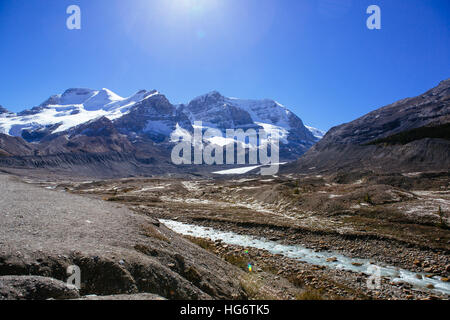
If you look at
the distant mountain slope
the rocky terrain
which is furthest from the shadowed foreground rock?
the distant mountain slope

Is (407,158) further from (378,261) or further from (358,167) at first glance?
(378,261)

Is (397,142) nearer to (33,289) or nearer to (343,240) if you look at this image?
(343,240)

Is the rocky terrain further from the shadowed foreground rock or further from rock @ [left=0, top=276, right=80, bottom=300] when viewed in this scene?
rock @ [left=0, top=276, right=80, bottom=300]

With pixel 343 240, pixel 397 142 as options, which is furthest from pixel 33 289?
pixel 397 142

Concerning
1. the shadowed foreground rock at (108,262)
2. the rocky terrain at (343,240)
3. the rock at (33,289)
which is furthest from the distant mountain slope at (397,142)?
the rock at (33,289)

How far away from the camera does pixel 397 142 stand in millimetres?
119812

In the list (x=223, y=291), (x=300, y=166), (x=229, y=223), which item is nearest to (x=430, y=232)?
(x=229, y=223)

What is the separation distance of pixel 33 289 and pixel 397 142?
147 m

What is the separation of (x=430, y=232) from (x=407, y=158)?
98586 mm

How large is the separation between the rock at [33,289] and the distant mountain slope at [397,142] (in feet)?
363

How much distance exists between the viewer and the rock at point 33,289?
579cm

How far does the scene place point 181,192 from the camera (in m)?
74.4

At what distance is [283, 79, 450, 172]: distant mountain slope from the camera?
9844 cm
